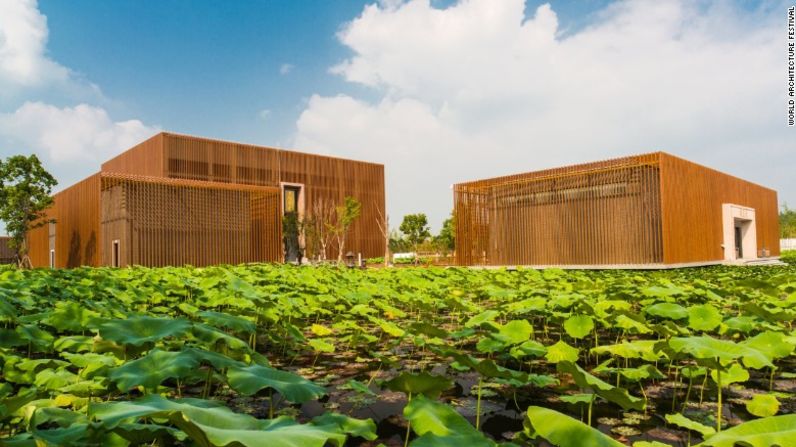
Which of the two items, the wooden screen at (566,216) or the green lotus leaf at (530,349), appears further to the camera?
the wooden screen at (566,216)

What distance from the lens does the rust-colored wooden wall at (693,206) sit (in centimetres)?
1925

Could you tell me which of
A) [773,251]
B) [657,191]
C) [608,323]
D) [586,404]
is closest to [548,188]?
[657,191]

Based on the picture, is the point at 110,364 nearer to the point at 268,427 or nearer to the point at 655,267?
the point at 268,427

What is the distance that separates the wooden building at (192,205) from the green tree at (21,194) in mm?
1458

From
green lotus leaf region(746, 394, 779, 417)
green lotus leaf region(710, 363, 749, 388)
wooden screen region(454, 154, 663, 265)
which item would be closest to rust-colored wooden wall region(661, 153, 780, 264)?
wooden screen region(454, 154, 663, 265)

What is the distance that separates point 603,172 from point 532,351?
61.8 ft

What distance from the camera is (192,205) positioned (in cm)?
2539

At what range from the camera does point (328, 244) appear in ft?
125

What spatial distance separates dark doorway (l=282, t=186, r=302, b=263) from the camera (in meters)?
36.5

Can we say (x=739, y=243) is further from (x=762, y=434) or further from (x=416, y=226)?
(x=762, y=434)

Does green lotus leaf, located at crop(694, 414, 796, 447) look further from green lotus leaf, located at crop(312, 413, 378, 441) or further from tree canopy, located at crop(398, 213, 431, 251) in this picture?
tree canopy, located at crop(398, 213, 431, 251)

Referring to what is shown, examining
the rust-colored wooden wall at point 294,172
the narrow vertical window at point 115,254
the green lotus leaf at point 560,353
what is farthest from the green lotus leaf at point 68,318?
the rust-colored wooden wall at point 294,172

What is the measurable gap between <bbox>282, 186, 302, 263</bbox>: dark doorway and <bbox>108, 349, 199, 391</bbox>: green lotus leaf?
112ft

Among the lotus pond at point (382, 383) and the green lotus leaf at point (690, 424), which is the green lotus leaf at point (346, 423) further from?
the green lotus leaf at point (690, 424)
